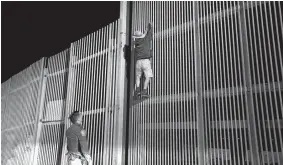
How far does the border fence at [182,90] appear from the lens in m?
4.61

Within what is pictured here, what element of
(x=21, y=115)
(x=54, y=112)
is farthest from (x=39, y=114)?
(x=21, y=115)

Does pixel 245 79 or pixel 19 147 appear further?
pixel 19 147

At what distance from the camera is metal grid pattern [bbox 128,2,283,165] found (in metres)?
4.54

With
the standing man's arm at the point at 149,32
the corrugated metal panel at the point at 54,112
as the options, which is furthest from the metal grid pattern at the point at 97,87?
the standing man's arm at the point at 149,32

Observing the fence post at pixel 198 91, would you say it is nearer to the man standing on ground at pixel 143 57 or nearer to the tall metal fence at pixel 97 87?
the man standing on ground at pixel 143 57

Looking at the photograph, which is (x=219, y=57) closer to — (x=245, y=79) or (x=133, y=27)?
(x=245, y=79)

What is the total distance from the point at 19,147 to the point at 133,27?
6.55m

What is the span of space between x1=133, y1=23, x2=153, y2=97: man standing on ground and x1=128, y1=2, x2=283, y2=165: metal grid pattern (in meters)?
0.15

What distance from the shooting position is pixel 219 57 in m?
5.22

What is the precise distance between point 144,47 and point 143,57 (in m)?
0.26

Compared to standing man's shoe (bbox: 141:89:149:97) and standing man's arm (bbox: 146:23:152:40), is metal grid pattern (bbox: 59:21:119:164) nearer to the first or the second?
standing man's shoe (bbox: 141:89:149:97)

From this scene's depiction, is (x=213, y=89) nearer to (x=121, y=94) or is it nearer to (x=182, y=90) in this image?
(x=182, y=90)

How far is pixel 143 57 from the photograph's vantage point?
6.66m

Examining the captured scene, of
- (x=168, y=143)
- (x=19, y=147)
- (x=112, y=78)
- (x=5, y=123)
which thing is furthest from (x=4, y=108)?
(x=168, y=143)
